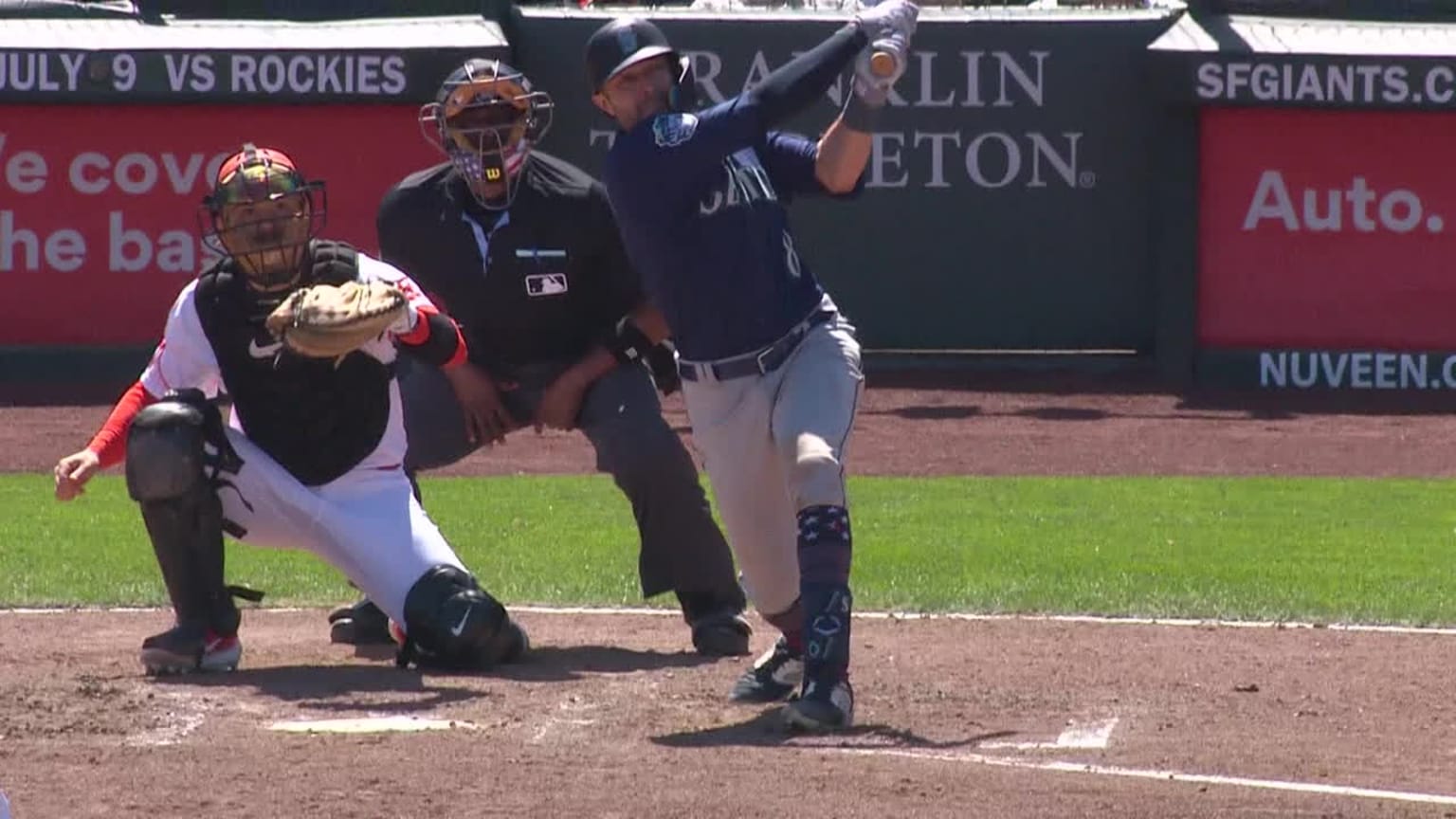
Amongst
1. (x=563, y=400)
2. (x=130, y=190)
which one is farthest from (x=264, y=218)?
(x=130, y=190)

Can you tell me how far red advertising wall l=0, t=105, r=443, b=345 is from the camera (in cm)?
1573

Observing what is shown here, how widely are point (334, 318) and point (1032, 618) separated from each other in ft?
9.03

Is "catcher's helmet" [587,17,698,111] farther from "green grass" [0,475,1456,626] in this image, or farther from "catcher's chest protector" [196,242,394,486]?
"green grass" [0,475,1456,626]

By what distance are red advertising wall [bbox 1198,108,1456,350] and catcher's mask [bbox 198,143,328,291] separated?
33.1 feet

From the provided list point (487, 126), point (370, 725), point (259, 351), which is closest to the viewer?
point (370, 725)

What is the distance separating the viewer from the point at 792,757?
5.50 m

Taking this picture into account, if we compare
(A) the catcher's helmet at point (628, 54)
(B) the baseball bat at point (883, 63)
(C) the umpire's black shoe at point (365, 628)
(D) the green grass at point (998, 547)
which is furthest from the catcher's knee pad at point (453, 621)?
(B) the baseball bat at point (883, 63)

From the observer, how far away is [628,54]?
20.3 feet

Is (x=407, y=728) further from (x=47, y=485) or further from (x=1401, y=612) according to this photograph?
(x=47, y=485)

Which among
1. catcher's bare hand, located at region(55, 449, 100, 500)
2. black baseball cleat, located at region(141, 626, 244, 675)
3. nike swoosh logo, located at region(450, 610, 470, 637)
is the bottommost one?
black baseball cleat, located at region(141, 626, 244, 675)

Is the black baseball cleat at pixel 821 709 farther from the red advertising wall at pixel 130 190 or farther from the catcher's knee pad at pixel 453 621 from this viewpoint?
the red advertising wall at pixel 130 190

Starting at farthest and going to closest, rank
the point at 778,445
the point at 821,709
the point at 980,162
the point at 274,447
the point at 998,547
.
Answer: the point at 980,162
the point at 998,547
the point at 274,447
the point at 778,445
the point at 821,709

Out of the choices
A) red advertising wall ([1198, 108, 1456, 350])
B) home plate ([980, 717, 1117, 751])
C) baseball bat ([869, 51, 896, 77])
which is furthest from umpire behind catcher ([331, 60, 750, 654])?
red advertising wall ([1198, 108, 1456, 350])

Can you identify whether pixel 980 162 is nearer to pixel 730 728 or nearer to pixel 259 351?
pixel 259 351
